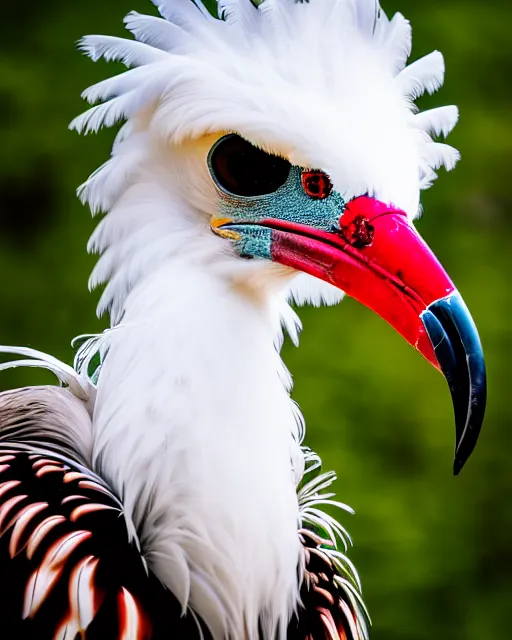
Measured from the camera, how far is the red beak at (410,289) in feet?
2.97

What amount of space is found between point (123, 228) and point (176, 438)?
22cm

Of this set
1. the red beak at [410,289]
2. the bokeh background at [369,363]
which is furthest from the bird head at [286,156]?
the bokeh background at [369,363]

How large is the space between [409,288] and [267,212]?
0.57 ft

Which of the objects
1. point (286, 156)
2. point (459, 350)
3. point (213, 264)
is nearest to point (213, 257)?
point (213, 264)

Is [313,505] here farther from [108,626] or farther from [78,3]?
[78,3]

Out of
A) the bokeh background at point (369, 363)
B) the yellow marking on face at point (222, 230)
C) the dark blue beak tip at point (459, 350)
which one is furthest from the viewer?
the bokeh background at point (369, 363)

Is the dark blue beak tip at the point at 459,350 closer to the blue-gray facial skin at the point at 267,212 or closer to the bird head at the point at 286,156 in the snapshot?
the bird head at the point at 286,156

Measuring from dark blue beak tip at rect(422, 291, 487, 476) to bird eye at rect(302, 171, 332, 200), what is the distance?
0.15 m

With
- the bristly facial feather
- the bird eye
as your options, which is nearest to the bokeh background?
the bristly facial feather

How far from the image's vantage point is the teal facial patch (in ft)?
3.18

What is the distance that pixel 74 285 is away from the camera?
7.77 ft

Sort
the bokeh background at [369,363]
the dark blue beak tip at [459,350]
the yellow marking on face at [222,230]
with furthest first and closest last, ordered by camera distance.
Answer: the bokeh background at [369,363] < the yellow marking on face at [222,230] < the dark blue beak tip at [459,350]

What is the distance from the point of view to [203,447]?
96 centimetres

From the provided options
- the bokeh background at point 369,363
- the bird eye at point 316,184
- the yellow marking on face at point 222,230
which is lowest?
the bokeh background at point 369,363
